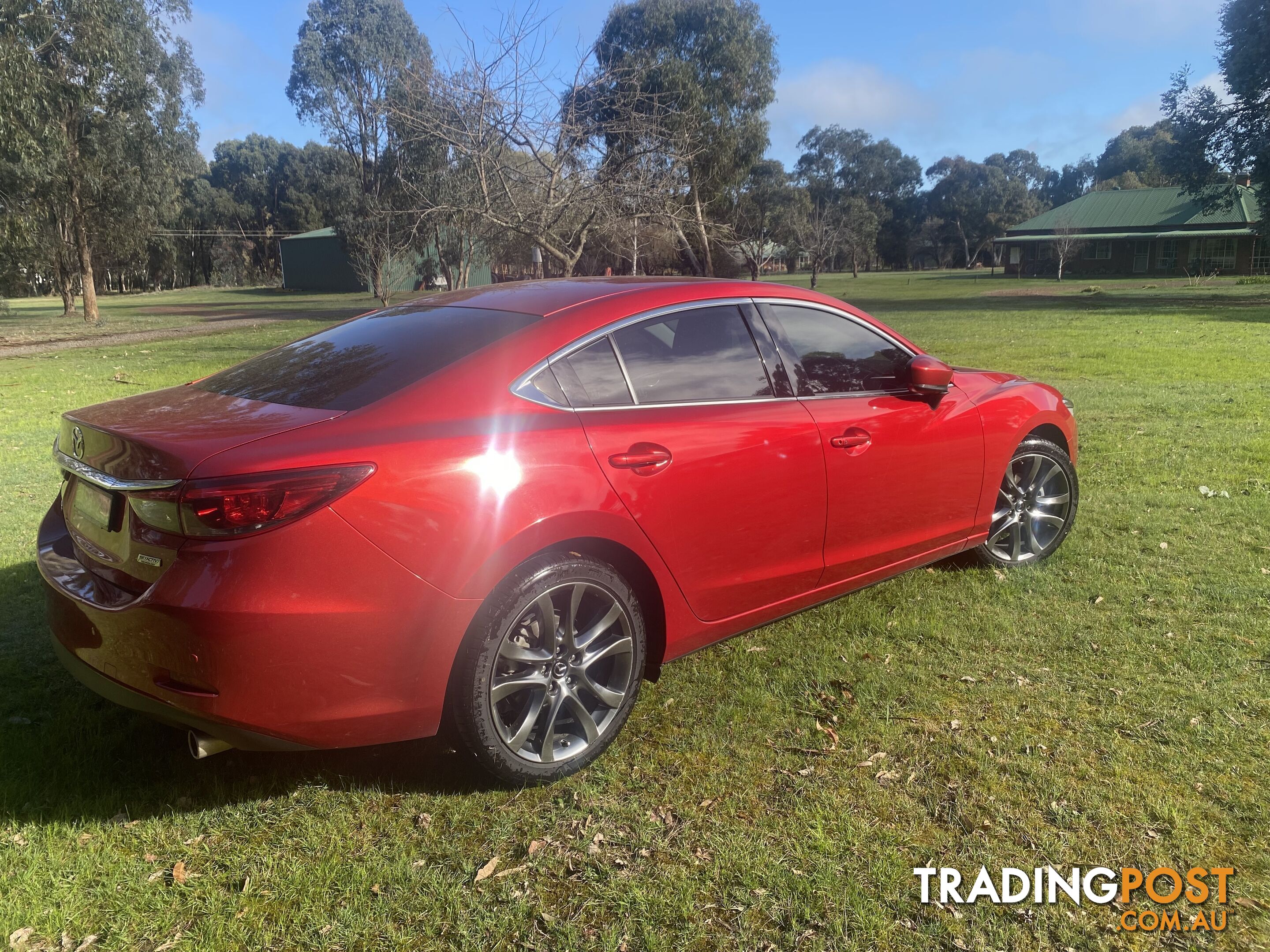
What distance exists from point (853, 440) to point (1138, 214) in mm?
66827

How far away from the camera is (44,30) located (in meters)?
24.6

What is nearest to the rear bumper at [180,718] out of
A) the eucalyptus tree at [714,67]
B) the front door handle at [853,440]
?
the front door handle at [853,440]

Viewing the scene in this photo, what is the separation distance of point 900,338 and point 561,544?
2.29 meters

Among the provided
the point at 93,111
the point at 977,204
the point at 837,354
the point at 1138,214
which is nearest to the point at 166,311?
the point at 93,111

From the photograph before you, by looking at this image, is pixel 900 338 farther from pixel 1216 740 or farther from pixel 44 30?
pixel 44 30

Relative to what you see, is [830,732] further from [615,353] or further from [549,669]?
[615,353]

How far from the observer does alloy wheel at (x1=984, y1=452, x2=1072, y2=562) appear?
4.91 meters

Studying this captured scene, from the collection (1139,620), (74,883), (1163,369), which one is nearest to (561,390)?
(74,883)

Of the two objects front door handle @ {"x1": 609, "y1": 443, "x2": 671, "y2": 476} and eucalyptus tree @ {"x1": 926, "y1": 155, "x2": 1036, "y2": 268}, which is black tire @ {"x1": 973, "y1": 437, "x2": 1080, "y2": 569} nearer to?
front door handle @ {"x1": 609, "y1": 443, "x2": 671, "y2": 476}

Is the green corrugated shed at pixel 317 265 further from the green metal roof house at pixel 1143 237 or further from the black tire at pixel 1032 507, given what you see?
the black tire at pixel 1032 507

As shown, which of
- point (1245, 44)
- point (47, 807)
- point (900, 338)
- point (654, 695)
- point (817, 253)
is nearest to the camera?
point (47, 807)

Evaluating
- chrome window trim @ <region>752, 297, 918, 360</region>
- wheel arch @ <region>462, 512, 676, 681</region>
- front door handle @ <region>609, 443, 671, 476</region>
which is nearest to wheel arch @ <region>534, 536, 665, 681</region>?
wheel arch @ <region>462, 512, 676, 681</region>

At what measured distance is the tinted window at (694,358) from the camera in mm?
3340

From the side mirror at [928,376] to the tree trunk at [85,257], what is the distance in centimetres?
3391
